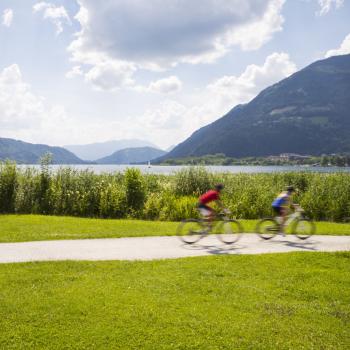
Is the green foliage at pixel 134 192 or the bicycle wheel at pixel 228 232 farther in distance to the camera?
the green foliage at pixel 134 192

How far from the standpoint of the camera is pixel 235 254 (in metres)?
10.7

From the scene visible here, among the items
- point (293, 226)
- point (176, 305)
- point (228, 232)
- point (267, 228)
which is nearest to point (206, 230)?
point (228, 232)

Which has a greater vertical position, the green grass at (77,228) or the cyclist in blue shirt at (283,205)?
the cyclist in blue shirt at (283,205)

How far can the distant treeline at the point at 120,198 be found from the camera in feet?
64.3

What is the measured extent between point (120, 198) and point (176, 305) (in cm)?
1332

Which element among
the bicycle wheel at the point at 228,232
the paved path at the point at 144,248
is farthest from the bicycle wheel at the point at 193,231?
the bicycle wheel at the point at 228,232

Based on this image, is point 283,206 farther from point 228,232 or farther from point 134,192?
point 134,192

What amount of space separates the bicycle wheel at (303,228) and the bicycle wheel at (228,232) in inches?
89.1

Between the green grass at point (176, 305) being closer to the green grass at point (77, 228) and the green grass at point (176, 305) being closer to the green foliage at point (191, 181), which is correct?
the green grass at point (77, 228)

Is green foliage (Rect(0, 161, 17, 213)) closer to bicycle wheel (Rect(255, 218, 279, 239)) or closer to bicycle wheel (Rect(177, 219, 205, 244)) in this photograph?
bicycle wheel (Rect(177, 219, 205, 244))

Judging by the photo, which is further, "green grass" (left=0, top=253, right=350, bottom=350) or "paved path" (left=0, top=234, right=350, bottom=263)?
"paved path" (left=0, top=234, right=350, bottom=263)

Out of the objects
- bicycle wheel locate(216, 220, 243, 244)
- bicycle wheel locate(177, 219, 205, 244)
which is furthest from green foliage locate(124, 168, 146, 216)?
bicycle wheel locate(216, 220, 243, 244)

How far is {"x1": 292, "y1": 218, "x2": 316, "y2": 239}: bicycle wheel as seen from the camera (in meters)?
13.3

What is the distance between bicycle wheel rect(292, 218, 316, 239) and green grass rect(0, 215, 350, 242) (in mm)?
1602
